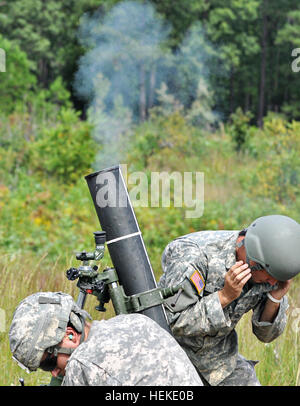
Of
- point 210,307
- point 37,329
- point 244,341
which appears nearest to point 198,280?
point 210,307

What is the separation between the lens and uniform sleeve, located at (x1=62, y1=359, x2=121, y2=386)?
2311 millimetres

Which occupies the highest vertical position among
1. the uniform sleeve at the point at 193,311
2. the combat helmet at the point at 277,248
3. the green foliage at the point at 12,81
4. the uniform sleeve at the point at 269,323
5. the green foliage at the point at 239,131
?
the green foliage at the point at 12,81

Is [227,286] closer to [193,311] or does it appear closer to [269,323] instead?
[193,311]

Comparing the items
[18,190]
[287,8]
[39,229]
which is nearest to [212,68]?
[287,8]

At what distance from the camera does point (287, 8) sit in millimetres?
21250

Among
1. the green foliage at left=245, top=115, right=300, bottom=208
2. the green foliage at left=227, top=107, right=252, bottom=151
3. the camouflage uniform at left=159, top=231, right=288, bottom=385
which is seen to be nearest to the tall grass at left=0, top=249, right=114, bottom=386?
the camouflage uniform at left=159, top=231, right=288, bottom=385

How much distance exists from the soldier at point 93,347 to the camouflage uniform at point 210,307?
644 mm

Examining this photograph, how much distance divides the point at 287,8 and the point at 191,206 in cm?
1507

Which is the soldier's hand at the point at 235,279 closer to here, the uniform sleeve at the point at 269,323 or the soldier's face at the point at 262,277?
the soldier's face at the point at 262,277

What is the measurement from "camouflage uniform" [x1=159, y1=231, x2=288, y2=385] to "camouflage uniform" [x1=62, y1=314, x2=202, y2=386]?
2.18 feet

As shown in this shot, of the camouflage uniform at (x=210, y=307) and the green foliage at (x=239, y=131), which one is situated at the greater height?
the green foliage at (x=239, y=131)

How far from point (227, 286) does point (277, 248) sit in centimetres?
35

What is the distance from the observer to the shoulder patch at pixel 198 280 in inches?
123

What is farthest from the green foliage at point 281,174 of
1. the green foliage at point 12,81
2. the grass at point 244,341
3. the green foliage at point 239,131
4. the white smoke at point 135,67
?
the green foliage at point 12,81
